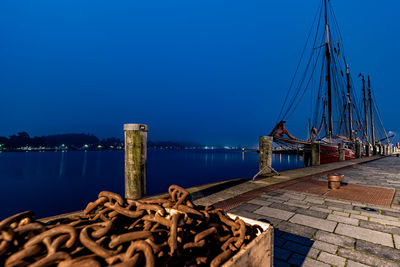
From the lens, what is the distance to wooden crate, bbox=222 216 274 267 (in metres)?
1.19

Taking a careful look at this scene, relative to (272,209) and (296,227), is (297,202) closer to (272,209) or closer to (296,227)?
(272,209)

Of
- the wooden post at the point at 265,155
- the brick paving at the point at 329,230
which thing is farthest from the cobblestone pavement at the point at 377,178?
the wooden post at the point at 265,155

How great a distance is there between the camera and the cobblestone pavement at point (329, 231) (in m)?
2.36

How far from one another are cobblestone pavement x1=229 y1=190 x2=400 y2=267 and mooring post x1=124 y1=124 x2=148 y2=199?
2297 mm

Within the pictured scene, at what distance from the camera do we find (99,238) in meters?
1.11

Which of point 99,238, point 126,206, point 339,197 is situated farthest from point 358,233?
point 99,238

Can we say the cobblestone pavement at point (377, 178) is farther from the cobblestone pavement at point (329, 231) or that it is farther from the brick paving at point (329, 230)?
the cobblestone pavement at point (329, 231)

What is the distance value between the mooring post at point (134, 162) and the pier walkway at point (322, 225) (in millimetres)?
1427

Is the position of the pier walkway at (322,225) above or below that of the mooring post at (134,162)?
below

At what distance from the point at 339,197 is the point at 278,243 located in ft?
10.8

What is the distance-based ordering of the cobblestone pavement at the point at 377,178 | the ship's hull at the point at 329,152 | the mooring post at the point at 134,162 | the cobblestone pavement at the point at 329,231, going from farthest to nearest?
the ship's hull at the point at 329,152, the cobblestone pavement at the point at 377,178, the mooring post at the point at 134,162, the cobblestone pavement at the point at 329,231

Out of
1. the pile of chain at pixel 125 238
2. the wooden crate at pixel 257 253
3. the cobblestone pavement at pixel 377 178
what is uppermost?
the pile of chain at pixel 125 238

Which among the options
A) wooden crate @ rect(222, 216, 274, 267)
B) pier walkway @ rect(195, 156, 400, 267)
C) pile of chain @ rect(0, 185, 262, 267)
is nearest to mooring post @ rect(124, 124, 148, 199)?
pier walkway @ rect(195, 156, 400, 267)

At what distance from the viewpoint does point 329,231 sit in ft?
9.96
